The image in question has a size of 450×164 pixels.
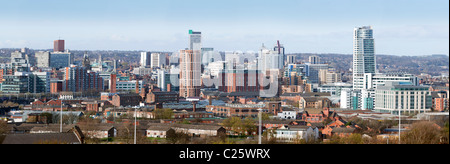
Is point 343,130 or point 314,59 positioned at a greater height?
point 314,59

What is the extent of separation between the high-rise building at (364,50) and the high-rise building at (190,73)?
6088 mm

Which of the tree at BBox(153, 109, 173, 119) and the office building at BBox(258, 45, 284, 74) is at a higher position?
the office building at BBox(258, 45, 284, 74)

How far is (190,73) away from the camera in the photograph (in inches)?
953

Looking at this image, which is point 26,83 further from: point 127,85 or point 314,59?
point 314,59

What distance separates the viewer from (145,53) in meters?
35.0

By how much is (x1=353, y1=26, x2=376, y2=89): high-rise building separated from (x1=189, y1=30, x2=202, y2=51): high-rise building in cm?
640

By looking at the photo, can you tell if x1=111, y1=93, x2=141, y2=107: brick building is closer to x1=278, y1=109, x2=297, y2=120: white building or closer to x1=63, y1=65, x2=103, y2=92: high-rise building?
x1=63, y1=65, x2=103, y2=92: high-rise building

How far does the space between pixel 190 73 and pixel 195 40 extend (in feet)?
6.32

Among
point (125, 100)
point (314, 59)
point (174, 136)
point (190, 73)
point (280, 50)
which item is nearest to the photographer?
point (174, 136)

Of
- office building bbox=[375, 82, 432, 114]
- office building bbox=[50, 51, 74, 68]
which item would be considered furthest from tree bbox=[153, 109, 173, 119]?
office building bbox=[50, 51, 74, 68]

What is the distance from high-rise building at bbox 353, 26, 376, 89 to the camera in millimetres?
26516

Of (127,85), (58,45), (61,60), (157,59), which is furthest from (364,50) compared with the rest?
(61,60)

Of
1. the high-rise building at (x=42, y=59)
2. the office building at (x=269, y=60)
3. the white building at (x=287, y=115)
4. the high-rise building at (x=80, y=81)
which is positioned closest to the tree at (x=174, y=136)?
the white building at (x=287, y=115)
